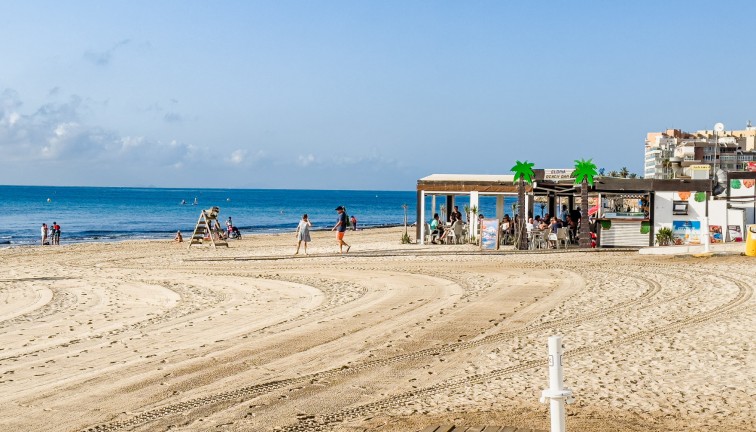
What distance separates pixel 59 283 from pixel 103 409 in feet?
39.4

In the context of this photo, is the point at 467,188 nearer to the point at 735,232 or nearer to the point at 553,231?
the point at 553,231

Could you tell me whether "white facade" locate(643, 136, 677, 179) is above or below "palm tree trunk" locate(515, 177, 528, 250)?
above

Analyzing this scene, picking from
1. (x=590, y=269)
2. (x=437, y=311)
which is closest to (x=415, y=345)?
(x=437, y=311)

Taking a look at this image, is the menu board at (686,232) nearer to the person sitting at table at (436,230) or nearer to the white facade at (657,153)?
the person sitting at table at (436,230)

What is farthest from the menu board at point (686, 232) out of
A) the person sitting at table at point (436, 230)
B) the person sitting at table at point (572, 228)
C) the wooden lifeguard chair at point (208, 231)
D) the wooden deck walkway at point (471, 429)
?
the wooden deck walkway at point (471, 429)

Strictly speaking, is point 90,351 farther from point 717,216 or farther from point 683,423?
point 717,216

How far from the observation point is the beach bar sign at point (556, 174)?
27297mm

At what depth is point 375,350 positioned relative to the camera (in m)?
9.56

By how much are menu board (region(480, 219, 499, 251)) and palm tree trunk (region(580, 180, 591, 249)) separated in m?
2.70

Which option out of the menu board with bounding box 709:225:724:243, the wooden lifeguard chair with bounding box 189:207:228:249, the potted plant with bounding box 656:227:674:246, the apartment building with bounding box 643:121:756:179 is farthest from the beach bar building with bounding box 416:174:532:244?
the apartment building with bounding box 643:121:756:179

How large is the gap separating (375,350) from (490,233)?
55.6 ft

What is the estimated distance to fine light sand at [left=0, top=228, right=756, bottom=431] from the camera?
270 inches

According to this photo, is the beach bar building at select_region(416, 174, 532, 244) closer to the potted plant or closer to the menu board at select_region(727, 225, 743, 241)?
the potted plant

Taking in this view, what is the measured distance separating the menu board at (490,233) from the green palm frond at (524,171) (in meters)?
1.70
